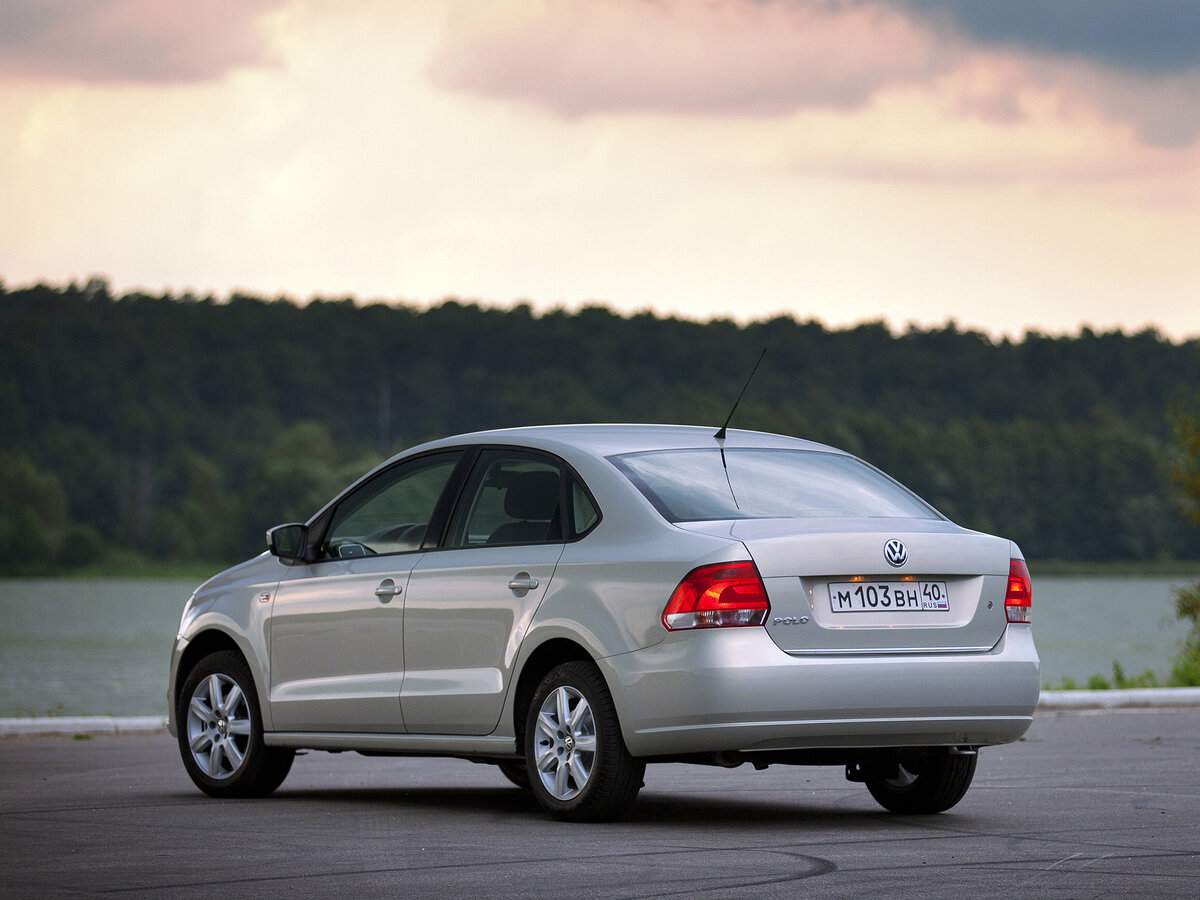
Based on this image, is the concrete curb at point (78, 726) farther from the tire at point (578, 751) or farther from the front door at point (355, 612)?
the tire at point (578, 751)

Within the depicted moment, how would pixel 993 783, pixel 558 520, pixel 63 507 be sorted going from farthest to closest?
1. pixel 63 507
2. pixel 993 783
3. pixel 558 520

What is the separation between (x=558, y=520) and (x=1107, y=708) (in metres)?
9.76

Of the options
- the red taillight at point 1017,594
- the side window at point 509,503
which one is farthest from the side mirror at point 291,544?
the red taillight at point 1017,594

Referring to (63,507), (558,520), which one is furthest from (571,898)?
(63,507)

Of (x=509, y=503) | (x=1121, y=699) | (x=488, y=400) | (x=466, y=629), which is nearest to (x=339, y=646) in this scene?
(x=466, y=629)

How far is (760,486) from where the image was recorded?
30.2 ft

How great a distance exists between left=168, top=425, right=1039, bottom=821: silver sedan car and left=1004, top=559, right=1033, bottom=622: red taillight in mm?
17

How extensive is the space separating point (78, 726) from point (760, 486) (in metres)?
8.45

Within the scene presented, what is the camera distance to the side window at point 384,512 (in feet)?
33.1

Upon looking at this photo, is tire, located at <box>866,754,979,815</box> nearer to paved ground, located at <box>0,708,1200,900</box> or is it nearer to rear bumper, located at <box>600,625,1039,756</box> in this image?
paved ground, located at <box>0,708,1200,900</box>

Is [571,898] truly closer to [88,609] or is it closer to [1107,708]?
[1107,708]

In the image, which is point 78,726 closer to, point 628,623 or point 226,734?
point 226,734

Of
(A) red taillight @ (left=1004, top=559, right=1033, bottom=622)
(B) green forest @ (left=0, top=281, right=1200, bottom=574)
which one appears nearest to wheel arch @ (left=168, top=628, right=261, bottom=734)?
(A) red taillight @ (left=1004, top=559, right=1033, bottom=622)

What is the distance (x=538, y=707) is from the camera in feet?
29.3
